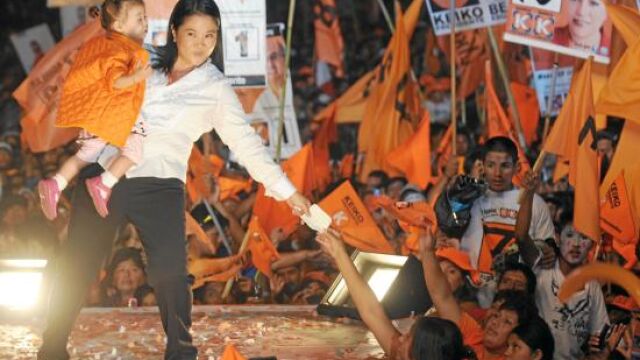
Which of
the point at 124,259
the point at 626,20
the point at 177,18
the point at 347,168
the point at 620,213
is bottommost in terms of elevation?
the point at 347,168

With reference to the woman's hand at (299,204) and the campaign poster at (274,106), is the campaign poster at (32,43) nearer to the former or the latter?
the campaign poster at (274,106)

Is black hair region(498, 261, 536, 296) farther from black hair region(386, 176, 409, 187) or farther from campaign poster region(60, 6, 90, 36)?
campaign poster region(60, 6, 90, 36)

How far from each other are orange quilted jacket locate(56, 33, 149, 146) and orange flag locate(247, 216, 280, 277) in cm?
332

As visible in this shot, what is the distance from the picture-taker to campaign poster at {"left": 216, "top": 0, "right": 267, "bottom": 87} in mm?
9547

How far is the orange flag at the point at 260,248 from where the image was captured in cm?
940

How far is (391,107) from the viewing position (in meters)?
11.6

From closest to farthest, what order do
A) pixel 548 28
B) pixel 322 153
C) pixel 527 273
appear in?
pixel 527 273 → pixel 548 28 → pixel 322 153

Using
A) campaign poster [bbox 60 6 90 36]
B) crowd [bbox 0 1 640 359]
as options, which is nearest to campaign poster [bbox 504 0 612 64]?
crowd [bbox 0 1 640 359]

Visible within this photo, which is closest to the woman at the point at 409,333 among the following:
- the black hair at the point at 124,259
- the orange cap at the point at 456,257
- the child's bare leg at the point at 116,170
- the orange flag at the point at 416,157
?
the child's bare leg at the point at 116,170

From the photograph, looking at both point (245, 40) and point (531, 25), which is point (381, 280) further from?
point (531, 25)

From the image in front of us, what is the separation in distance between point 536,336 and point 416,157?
4.32m

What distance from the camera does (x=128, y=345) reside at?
7.04 metres

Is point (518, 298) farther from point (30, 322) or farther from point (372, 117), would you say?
point (372, 117)

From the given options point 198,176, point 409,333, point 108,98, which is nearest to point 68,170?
point 108,98
